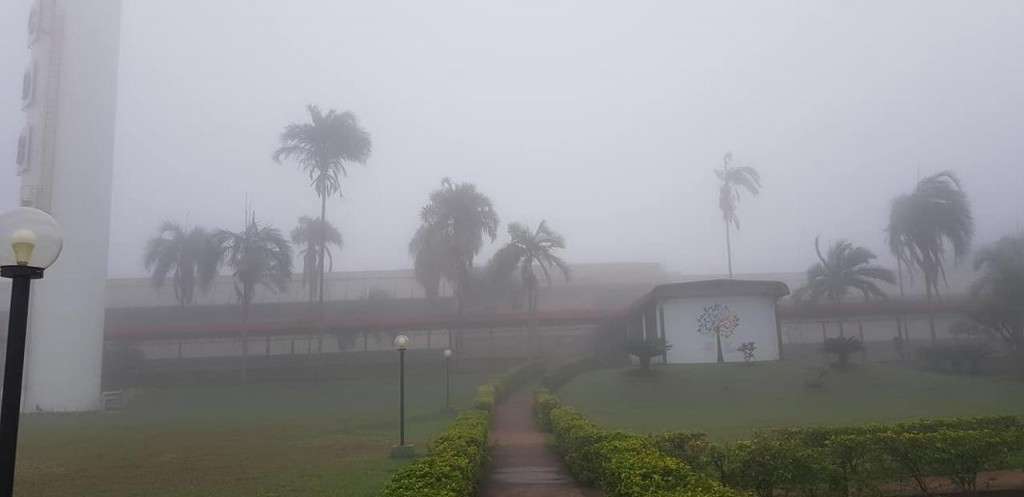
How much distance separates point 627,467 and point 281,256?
1649 inches

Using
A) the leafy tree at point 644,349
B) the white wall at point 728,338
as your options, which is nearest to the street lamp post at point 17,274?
the leafy tree at point 644,349

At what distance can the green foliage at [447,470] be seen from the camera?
907 cm

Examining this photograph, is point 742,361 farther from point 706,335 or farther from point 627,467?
point 627,467

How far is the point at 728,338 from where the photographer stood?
39281 mm

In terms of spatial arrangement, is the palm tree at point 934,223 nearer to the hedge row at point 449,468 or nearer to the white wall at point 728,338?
the white wall at point 728,338

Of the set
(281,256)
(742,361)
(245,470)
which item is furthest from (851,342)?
(281,256)

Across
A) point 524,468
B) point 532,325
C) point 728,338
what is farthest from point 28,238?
point 532,325

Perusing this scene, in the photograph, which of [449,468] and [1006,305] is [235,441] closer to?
[449,468]

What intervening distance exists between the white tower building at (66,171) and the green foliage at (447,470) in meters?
30.9

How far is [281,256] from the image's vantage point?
160ft

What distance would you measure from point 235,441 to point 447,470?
1436 centimetres

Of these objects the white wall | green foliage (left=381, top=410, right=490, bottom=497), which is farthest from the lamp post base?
the white wall

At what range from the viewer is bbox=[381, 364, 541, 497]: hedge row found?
9078 mm

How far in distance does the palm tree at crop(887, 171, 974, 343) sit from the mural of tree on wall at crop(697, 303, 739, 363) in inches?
685
